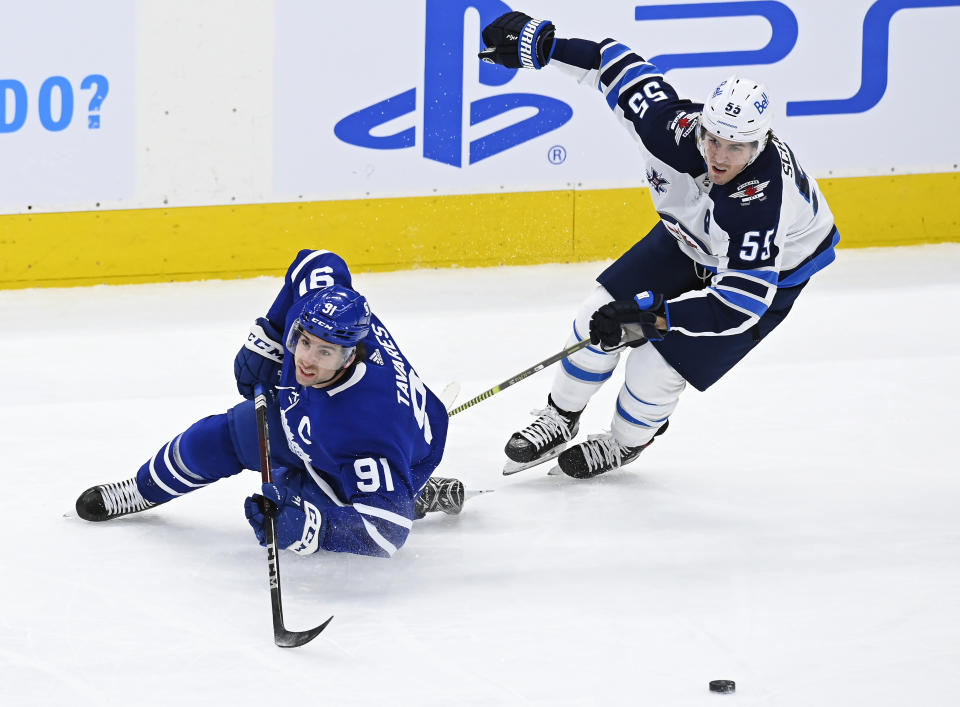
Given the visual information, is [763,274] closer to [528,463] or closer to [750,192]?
[750,192]

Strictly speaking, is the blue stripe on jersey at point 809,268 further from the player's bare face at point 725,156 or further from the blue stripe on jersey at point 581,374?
the blue stripe on jersey at point 581,374

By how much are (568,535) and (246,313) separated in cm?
211

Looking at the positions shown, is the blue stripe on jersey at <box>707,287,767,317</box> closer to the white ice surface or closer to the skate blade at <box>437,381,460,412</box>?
the white ice surface

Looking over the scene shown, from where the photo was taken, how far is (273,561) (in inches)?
118

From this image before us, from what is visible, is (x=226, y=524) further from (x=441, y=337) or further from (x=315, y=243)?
(x=315, y=243)

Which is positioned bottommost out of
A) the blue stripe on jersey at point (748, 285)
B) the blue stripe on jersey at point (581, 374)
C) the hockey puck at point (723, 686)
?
the hockey puck at point (723, 686)

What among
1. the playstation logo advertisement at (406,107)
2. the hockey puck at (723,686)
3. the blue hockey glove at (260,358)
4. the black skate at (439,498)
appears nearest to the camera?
the hockey puck at (723,686)

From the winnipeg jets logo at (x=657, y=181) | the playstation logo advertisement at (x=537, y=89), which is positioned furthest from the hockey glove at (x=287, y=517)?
the playstation logo advertisement at (x=537, y=89)

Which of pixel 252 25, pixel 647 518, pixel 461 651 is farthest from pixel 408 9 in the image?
pixel 461 651

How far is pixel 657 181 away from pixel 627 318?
42 cm

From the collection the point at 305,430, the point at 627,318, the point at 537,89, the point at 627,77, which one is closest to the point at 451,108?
the point at 537,89

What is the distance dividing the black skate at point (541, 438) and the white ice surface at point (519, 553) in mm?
48

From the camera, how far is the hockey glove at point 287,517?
9.99 ft

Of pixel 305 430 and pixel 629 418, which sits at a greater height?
pixel 305 430
